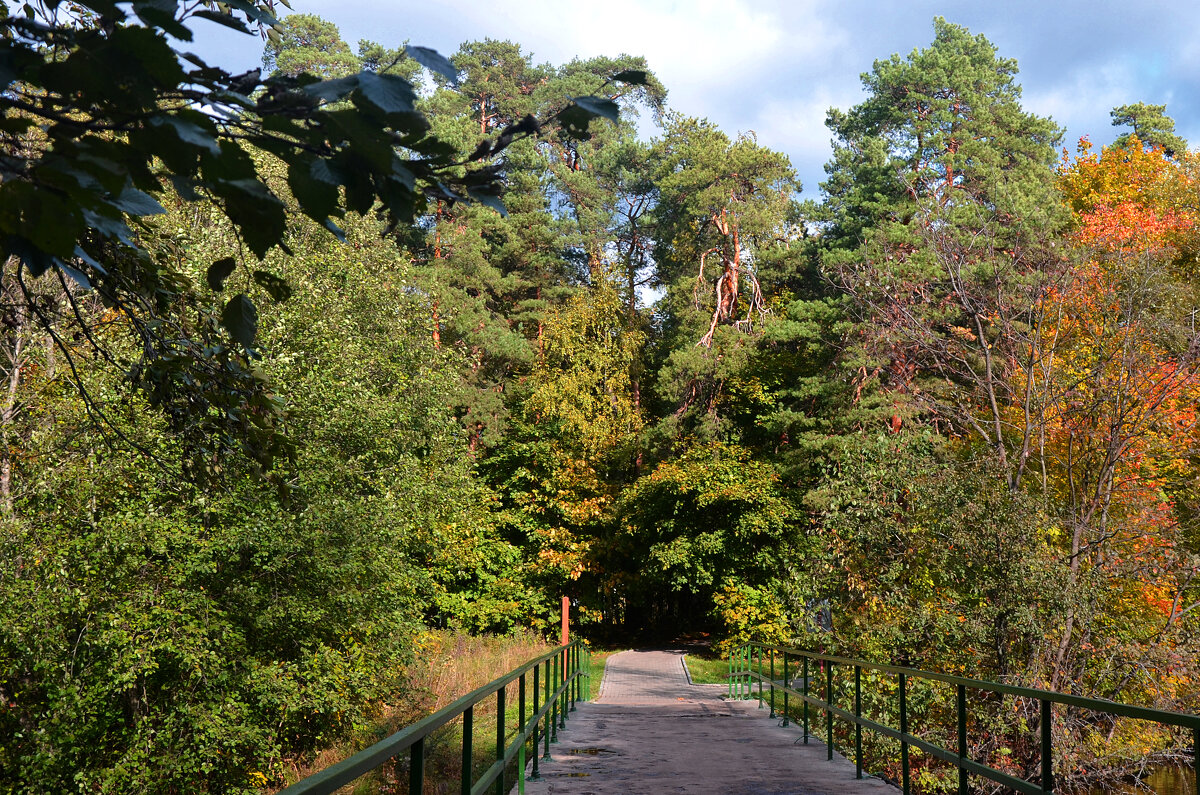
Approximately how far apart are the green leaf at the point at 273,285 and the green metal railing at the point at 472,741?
1101 mm

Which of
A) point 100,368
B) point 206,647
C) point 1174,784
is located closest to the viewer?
point 100,368

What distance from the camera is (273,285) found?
2516 mm

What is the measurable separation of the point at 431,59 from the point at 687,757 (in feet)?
25.3

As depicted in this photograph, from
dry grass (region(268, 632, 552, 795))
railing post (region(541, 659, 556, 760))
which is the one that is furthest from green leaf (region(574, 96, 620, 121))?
railing post (region(541, 659, 556, 760))

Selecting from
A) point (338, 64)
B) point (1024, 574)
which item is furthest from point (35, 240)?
point (338, 64)

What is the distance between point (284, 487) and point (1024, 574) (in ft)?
34.9

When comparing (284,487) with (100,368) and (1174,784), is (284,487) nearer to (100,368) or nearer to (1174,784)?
(100,368)

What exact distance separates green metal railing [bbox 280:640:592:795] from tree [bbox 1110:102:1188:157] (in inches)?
1340

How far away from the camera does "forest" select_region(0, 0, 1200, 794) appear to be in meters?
2.08

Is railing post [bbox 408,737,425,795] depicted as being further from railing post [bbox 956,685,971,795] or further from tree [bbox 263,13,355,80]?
tree [bbox 263,13,355,80]

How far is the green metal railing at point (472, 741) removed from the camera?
2031 mm

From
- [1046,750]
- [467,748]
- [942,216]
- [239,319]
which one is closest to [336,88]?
[239,319]

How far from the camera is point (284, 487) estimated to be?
13.9 feet

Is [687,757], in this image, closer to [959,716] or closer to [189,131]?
[959,716]
